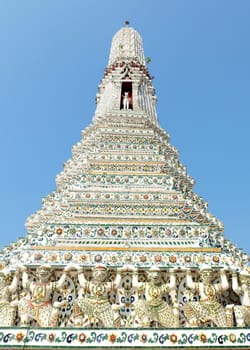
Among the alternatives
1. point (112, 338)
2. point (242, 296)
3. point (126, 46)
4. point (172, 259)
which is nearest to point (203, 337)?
point (242, 296)

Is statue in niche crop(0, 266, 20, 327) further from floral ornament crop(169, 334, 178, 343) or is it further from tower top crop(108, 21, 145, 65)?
tower top crop(108, 21, 145, 65)

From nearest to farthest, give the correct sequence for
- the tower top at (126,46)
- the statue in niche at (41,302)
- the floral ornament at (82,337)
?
1. the floral ornament at (82,337)
2. the statue in niche at (41,302)
3. the tower top at (126,46)

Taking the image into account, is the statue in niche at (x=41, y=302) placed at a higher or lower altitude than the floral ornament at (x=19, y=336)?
higher

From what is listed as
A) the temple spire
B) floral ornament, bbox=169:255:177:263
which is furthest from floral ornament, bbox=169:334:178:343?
the temple spire

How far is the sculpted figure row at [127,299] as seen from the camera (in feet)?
24.1

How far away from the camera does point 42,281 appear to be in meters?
7.99

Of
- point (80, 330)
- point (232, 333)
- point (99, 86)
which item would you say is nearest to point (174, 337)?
point (232, 333)

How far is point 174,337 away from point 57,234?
4159 millimetres

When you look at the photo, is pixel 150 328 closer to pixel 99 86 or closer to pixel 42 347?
pixel 42 347

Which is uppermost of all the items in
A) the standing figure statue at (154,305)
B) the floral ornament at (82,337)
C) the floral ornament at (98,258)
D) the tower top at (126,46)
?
the tower top at (126,46)

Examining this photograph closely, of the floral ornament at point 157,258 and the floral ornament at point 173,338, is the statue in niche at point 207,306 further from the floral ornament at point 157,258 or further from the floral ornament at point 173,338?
the floral ornament at point 157,258

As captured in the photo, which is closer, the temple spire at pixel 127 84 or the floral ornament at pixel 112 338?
the floral ornament at pixel 112 338

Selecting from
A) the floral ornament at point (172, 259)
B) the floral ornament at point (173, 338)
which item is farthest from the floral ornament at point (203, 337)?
the floral ornament at point (172, 259)

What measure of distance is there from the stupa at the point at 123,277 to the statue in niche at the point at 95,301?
20 millimetres
